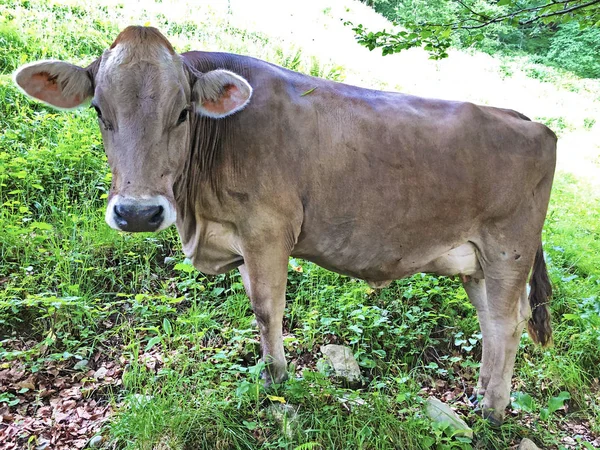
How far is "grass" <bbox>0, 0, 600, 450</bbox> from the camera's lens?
3.50m

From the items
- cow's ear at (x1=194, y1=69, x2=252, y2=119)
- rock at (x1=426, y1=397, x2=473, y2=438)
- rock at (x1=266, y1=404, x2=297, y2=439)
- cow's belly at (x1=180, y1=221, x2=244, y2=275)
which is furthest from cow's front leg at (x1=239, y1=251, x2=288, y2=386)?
rock at (x1=426, y1=397, x2=473, y2=438)

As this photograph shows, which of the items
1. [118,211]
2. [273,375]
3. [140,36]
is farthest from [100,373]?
[140,36]

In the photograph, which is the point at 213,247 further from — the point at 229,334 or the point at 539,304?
the point at 539,304

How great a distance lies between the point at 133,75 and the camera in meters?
2.94

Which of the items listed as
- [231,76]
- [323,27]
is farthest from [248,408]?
[323,27]

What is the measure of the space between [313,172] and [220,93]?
82cm

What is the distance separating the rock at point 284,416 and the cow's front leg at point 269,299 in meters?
0.29

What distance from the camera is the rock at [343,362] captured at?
426 cm

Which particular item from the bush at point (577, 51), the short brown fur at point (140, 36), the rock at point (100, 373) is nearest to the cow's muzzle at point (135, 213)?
the short brown fur at point (140, 36)

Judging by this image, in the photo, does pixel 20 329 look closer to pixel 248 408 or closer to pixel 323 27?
pixel 248 408

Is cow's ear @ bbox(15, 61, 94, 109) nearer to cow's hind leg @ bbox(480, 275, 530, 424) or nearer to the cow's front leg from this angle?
the cow's front leg

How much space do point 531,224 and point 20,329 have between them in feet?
14.1

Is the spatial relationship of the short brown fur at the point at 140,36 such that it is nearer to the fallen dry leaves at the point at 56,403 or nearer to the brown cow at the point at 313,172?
the brown cow at the point at 313,172

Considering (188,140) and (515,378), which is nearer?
(188,140)
